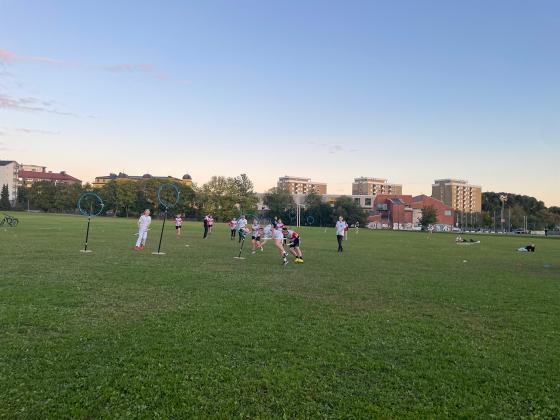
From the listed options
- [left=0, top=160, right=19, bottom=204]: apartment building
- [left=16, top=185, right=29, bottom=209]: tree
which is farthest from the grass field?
[left=0, top=160, right=19, bottom=204]: apartment building

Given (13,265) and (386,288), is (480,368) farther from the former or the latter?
(13,265)

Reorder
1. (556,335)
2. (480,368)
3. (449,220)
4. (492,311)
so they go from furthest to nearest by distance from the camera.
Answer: (449,220), (492,311), (556,335), (480,368)

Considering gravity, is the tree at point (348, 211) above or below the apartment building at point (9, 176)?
below

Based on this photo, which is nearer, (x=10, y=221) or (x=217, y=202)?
(x=10, y=221)

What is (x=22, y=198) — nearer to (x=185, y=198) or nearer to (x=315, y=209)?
(x=185, y=198)

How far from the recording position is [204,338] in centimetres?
809

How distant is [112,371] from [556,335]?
27.0 feet

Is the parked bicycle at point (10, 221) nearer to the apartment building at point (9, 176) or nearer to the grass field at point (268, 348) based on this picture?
the grass field at point (268, 348)

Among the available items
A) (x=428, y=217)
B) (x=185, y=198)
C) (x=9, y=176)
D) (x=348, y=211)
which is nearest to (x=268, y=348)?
(x=348, y=211)

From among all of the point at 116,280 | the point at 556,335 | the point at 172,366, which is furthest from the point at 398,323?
the point at 116,280

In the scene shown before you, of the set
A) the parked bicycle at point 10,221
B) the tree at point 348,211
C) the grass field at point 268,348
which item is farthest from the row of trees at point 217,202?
the grass field at point 268,348

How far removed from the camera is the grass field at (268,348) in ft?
18.5

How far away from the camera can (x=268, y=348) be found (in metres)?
7.62

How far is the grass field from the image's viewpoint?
5625 millimetres
